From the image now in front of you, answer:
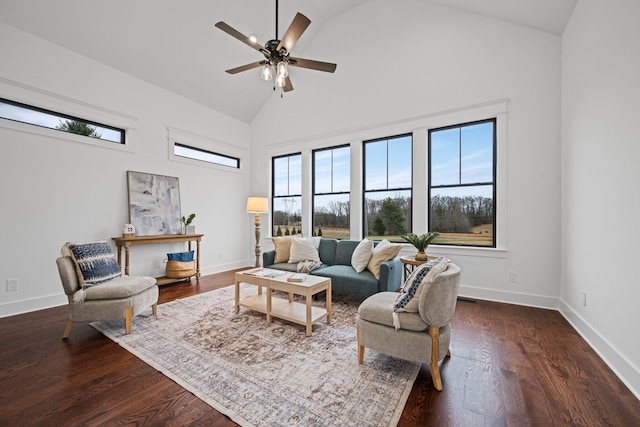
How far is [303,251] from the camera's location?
4184 millimetres

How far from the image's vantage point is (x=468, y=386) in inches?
71.9

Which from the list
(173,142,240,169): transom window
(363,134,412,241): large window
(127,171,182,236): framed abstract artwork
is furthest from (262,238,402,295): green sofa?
(173,142,240,169): transom window

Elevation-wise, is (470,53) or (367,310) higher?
→ (470,53)

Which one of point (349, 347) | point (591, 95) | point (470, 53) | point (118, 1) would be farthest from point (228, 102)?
point (591, 95)

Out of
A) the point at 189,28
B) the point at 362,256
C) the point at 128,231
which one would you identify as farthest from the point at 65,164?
the point at 362,256

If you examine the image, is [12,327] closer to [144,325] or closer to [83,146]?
[144,325]

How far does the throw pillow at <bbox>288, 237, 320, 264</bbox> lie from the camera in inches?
163

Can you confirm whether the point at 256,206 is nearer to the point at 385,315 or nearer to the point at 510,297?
the point at 385,315

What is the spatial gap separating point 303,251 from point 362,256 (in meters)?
1.02

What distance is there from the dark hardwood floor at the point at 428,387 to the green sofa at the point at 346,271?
3.09ft

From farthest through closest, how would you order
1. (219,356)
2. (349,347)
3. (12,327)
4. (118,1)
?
(118,1) < (12,327) < (349,347) < (219,356)

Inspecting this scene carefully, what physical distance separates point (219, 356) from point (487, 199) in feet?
13.0

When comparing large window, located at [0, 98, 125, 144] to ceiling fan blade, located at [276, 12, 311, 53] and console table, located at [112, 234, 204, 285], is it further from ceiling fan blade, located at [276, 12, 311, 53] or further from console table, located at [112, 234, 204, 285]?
ceiling fan blade, located at [276, 12, 311, 53]

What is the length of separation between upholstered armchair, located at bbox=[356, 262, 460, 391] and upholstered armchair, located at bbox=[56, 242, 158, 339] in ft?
7.64
